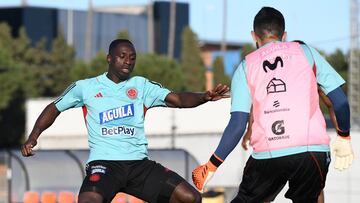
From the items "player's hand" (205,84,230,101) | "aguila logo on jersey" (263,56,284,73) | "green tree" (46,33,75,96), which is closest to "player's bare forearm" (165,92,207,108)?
"player's hand" (205,84,230,101)

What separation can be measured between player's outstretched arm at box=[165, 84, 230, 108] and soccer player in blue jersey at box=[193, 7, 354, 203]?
1.46 m

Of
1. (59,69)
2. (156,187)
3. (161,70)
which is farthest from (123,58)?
(59,69)

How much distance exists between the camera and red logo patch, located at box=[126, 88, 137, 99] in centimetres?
960

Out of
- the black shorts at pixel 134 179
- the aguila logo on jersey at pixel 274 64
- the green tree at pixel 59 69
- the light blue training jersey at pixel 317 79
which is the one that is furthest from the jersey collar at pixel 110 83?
the green tree at pixel 59 69

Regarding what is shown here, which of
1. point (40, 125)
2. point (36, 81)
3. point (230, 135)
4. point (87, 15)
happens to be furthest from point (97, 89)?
point (87, 15)

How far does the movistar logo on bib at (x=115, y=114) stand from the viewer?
31.1 ft

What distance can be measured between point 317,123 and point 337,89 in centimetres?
27

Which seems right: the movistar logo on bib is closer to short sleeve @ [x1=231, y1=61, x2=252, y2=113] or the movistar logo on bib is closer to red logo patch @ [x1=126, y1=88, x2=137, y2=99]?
red logo patch @ [x1=126, y1=88, x2=137, y2=99]

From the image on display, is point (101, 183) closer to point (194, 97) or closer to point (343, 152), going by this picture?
point (194, 97)

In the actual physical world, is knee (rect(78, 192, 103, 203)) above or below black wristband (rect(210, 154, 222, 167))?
below

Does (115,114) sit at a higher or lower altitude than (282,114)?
lower

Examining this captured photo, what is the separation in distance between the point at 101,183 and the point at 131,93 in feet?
2.77

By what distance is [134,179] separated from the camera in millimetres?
9508

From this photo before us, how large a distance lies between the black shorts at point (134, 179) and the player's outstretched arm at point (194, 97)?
1.87 feet
